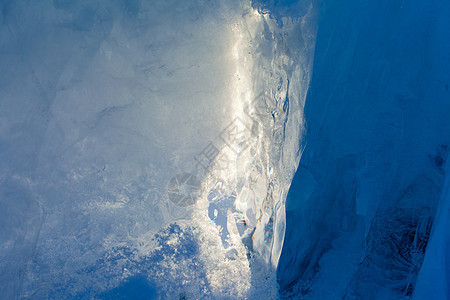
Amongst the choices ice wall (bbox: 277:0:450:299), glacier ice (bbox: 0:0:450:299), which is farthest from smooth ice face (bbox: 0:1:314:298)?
ice wall (bbox: 277:0:450:299)

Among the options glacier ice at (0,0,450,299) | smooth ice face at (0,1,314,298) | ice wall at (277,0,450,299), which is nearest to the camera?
ice wall at (277,0,450,299)

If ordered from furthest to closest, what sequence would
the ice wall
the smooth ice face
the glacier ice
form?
the smooth ice face, the glacier ice, the ice wall

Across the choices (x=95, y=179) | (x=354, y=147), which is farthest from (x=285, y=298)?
(x=95, y=179)

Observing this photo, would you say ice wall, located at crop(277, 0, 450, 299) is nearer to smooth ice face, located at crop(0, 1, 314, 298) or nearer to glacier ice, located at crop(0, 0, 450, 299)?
glacier ice, located at crop(0, 0, 450, 299)

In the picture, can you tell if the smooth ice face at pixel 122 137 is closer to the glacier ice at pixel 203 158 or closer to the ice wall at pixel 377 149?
the glacier ice at pixel 203 158

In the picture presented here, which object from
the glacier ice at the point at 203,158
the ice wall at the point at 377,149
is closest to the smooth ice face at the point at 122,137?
the glacier ice at the point at 203,158

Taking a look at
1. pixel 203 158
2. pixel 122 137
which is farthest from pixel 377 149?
pixel 122 137
